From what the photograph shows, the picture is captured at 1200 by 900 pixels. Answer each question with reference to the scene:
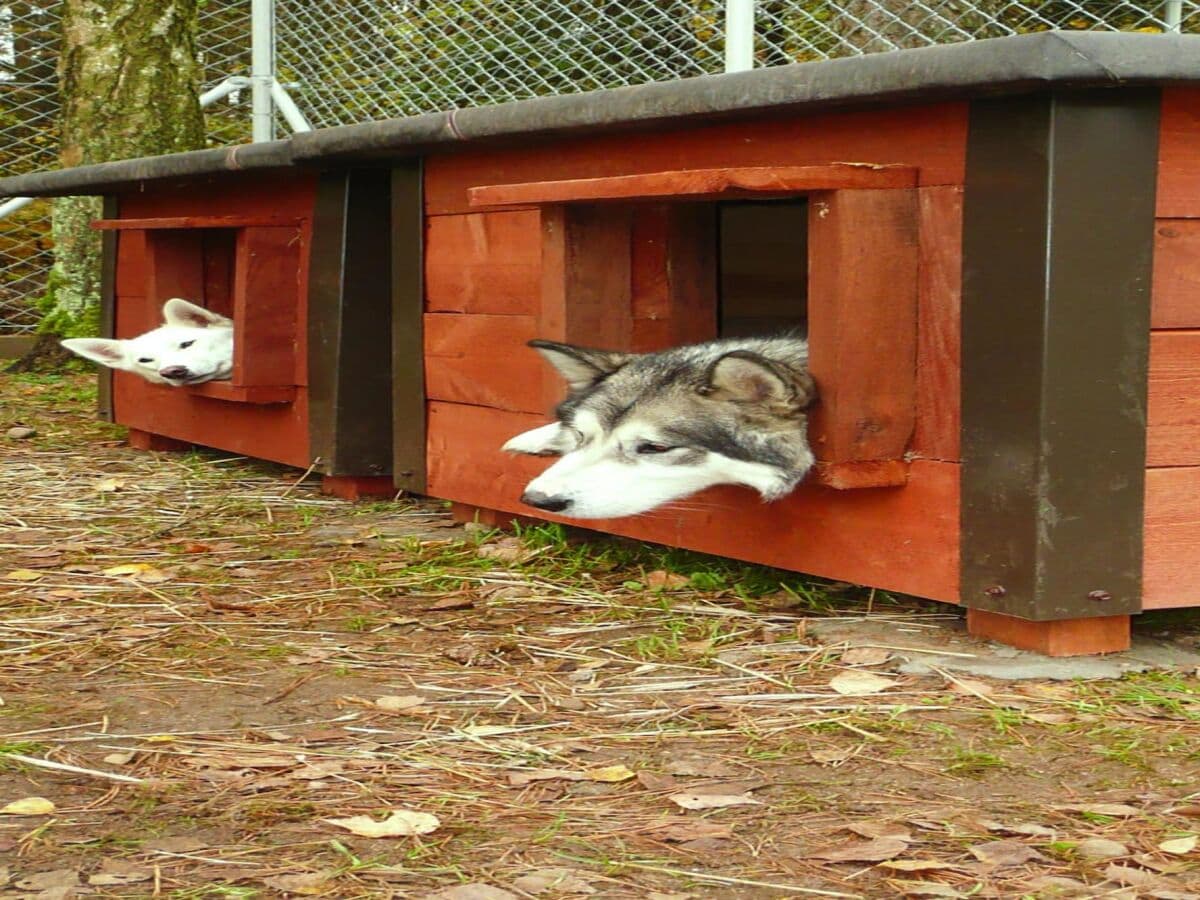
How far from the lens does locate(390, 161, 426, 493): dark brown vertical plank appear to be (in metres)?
4.99

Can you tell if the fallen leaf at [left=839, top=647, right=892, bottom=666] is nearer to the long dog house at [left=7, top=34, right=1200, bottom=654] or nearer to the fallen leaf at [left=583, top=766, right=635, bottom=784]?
the long dog house at [left=7, top=34, right=1200, bottom=654]

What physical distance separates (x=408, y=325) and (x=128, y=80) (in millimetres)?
4441

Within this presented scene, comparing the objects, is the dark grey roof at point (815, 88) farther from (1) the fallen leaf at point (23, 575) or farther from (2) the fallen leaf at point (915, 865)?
(1) the fallen leaf at point (23, 575)

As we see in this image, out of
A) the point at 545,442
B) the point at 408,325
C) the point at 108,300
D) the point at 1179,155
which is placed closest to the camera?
the point at 1179,155

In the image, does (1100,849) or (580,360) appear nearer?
(1100,849)

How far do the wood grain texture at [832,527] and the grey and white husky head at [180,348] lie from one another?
1882 mm

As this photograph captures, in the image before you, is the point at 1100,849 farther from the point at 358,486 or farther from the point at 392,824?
the point at 358,486

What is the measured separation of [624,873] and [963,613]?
164 centimetres

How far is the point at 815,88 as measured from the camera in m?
3.28

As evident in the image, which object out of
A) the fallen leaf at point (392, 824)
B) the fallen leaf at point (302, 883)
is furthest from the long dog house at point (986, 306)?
the fallen leaf at point (302, 883)

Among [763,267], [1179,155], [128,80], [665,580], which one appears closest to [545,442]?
[665,580]

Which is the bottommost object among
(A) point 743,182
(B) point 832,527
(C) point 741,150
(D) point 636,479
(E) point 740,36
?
(B) point 832,527

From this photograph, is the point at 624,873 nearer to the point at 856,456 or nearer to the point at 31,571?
the point at 856,456

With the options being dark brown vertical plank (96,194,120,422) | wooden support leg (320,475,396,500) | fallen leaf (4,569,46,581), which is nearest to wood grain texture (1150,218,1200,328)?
fallen leaf (4,569,46,581)
